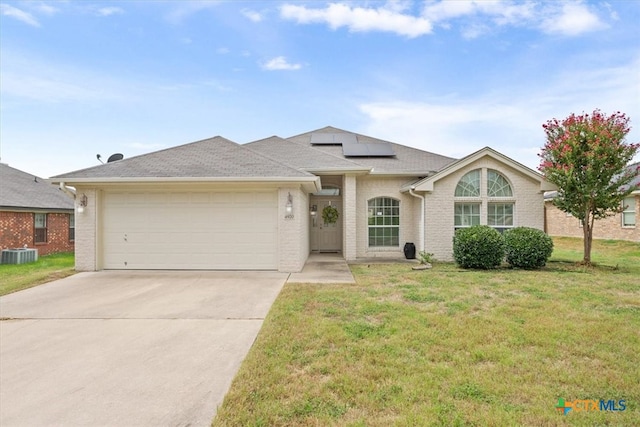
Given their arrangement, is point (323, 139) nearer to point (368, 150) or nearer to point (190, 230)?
point (368, 150)

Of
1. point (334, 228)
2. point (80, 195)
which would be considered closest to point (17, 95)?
point (80, 195)

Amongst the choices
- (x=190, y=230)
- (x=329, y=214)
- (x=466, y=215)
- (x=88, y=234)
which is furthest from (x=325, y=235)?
(x=88, y=234)

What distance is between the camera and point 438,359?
3.67m

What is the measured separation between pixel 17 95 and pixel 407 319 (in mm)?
16593

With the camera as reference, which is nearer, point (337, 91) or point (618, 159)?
point (618, 159)

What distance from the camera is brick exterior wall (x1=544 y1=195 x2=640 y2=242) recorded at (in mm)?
17141

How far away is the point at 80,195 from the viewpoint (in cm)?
942

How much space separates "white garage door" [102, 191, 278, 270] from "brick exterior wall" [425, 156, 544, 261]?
556 cm

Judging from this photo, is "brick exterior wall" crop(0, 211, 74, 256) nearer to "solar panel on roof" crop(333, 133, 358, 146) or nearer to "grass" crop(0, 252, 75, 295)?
"grass" crop(0, 252, 75, 295)

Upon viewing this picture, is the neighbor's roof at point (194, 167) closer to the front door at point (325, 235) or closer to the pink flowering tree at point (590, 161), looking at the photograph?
the front door at point (325, 235)

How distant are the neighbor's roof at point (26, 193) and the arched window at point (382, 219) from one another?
13339 mm

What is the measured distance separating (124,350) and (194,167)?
6388 mm

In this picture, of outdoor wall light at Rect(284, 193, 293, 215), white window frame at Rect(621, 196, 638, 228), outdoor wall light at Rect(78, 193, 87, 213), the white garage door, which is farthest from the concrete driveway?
white window frame at Rect(621, 196, 638, 228)

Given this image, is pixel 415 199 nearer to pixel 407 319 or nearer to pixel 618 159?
pixel 618 159
